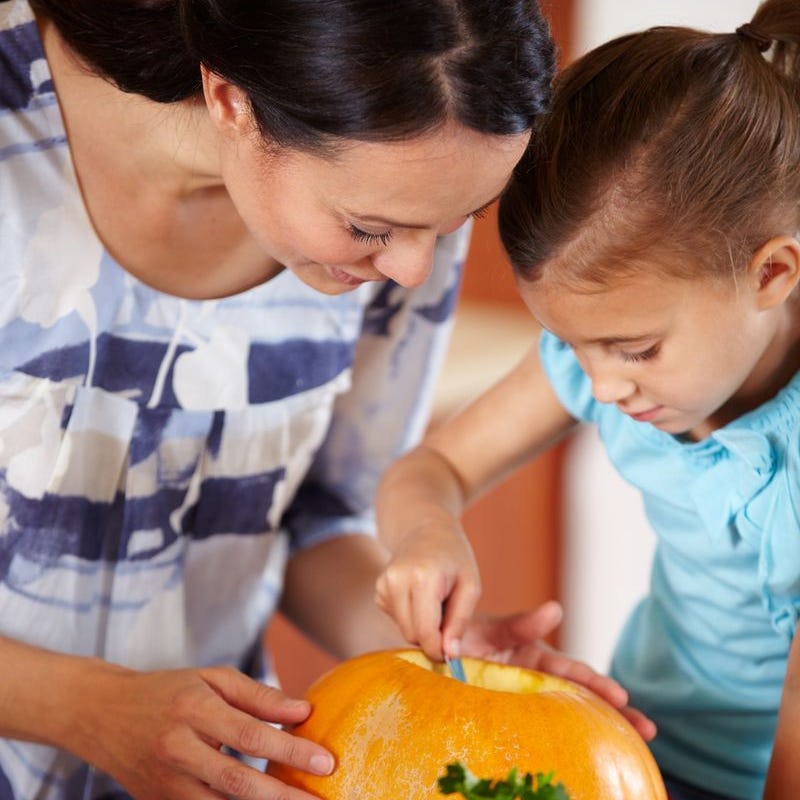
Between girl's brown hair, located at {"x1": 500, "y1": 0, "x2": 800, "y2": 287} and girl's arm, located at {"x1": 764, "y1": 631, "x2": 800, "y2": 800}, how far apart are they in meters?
0.29

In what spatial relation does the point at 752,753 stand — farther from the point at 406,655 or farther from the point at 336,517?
the point at 336,517

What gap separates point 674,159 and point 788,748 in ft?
1.32

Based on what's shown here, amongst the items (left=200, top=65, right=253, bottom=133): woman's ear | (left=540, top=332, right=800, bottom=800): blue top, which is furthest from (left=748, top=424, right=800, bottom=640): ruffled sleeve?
(left=200, top=65, right=253, bottom=133): woman's ear

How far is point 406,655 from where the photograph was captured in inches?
34.7

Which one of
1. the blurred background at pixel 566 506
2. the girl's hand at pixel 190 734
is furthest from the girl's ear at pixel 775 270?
the blurred background at pixel 566 506

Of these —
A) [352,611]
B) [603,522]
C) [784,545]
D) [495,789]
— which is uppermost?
[495,789]

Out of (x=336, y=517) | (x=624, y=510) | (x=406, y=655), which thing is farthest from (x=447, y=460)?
(x=624, y=510)

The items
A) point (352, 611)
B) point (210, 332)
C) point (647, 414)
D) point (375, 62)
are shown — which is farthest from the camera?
point (352, 611)

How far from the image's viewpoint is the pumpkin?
0.76 metres

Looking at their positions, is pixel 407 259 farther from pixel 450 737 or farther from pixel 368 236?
pixel 450 737

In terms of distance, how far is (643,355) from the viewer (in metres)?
0.90

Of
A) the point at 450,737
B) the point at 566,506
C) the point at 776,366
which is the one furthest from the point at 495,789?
the point at 566,506

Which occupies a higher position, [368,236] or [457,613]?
[368,236]

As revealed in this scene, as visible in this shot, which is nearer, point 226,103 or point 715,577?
point 226,103
